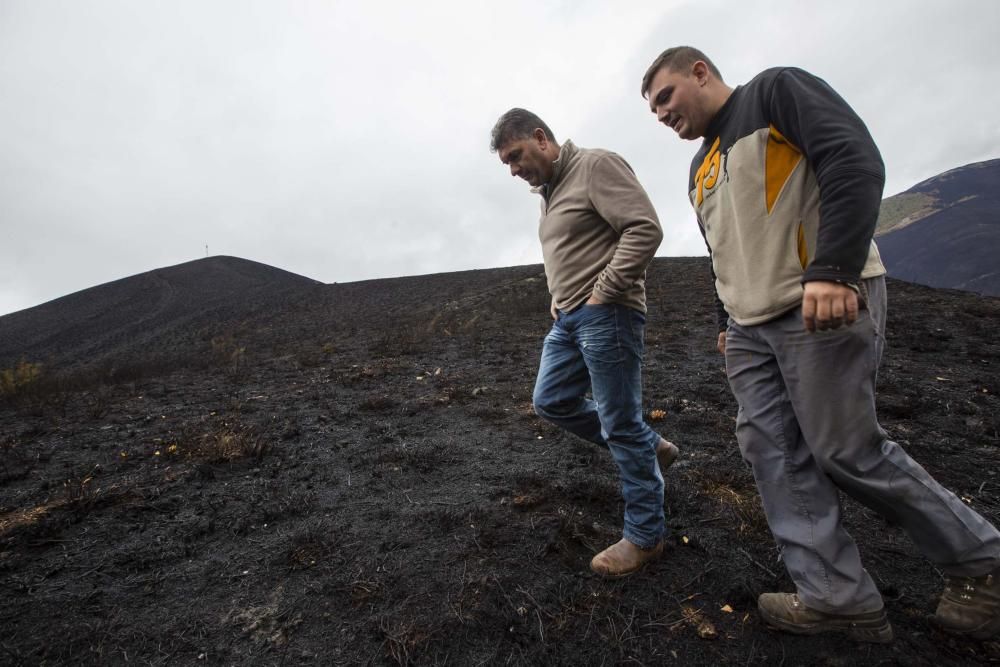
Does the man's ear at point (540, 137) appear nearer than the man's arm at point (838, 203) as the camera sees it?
No

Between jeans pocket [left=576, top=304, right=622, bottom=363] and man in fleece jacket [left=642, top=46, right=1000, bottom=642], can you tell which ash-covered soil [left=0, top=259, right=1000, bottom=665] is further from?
jeans pocket [left=576, top=304, right=622, bottom=363]

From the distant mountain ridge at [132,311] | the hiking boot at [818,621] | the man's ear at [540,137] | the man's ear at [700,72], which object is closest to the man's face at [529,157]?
the man's ear at [540,137]

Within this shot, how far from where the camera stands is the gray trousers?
54.7 inches

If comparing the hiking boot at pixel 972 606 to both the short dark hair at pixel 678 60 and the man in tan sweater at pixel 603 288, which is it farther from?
the short dark hair at pixel 678 60

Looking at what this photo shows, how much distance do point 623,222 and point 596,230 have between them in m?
0.17

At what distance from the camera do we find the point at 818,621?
1.59 metres

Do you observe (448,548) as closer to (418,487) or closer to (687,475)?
(418,487)

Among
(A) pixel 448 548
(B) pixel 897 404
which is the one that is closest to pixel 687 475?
(A) pixel 448 548

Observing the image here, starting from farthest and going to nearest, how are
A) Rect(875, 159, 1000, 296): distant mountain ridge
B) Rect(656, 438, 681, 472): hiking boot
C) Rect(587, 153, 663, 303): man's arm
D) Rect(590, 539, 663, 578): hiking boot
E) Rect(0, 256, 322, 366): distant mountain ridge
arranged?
Rect(875, 159, 1000, 296): distant mountain ridge
Rect(0, 256, 322, 366): distant mountain ridge
Rect(656, 438, 681, 472): hiking boot
Rect(590, 539, 663, 578): hiking boot
Rect(587, 153, 663, 303): man's arm

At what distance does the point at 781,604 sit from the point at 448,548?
4.70ft

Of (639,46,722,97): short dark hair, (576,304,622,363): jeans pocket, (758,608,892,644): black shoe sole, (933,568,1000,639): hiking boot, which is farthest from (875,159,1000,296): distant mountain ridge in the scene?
(576,304,622,363): jeans pocket

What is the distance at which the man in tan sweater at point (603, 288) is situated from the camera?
74.5 inches

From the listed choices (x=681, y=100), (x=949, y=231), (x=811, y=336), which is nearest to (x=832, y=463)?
(x=811, y=336)

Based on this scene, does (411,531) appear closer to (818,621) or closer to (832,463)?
(818,621)
